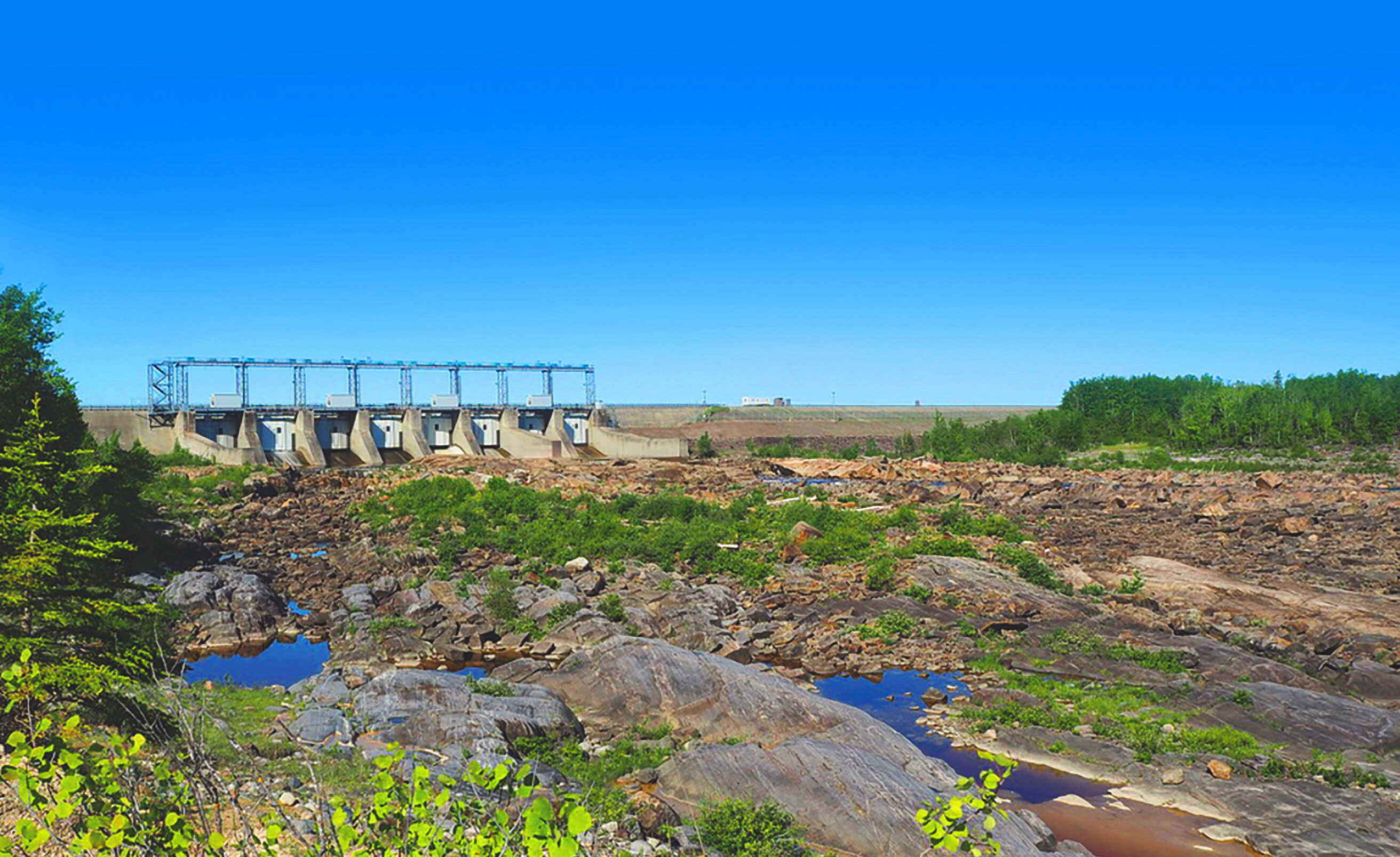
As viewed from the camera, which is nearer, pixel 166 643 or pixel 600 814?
pixel 600 814

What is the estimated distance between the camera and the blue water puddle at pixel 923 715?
14.5 m

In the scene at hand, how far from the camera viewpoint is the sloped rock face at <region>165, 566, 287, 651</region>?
23141 millimetres

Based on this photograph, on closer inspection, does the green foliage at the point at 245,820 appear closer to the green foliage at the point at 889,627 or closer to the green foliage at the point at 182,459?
the green foliage at the point at 889,627

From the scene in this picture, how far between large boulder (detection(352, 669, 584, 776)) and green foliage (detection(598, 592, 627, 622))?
22.2 feet

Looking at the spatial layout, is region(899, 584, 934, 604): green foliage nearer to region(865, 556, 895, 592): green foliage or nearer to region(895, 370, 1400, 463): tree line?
region(865, 556, 895, 592): green foliage

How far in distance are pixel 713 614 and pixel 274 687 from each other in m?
10.4

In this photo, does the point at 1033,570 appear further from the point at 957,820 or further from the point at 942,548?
the point at 957,820

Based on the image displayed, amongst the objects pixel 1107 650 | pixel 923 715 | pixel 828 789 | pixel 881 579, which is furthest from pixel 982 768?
pixel 881 579

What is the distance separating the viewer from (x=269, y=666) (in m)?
21.5

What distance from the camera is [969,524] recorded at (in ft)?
112

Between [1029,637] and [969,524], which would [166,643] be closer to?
[1029,637]

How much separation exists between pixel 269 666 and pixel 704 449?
2412 inches

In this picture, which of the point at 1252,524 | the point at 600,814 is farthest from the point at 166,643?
the point at 1252,524

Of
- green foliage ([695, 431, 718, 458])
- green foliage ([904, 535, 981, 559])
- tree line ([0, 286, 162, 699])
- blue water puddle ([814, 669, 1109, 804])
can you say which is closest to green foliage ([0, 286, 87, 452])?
tree line ([0, 286, 162, 699])
